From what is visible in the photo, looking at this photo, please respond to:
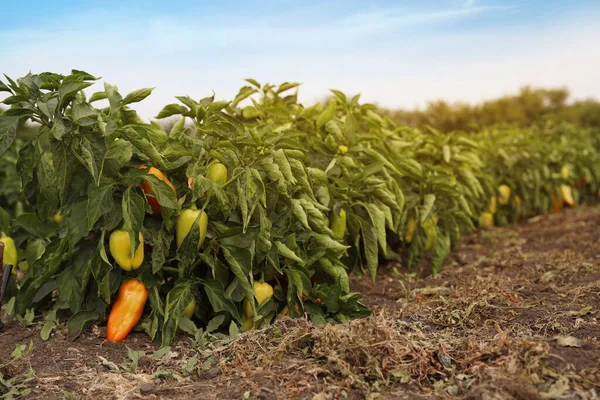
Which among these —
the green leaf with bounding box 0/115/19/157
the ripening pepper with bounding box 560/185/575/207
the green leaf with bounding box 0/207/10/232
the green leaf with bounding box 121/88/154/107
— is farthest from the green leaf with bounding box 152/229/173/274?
the ripening pepper with bounding box 560/185/575/207

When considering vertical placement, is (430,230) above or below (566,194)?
above

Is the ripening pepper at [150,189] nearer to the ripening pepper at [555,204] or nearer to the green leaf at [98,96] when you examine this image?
the green leaf at [98,96]

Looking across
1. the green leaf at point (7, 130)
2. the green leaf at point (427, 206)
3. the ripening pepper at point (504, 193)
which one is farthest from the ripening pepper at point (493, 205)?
the green leaf at point (7, 130)

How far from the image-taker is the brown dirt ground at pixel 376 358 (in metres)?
2.17

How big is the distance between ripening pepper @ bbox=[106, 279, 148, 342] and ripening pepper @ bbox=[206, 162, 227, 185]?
587 mm

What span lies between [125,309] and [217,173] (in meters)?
0.75

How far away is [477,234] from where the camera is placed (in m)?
6.30

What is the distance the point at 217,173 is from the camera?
2.92 meters

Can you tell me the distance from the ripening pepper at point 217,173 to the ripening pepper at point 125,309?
59 cm

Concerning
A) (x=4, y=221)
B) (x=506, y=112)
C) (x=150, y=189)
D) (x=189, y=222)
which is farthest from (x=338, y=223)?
(x=506, y=112)

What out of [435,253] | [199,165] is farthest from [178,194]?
[435,253]

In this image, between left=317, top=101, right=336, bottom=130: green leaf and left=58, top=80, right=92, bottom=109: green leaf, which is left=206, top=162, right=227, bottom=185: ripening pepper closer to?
left=58, top=80, right=92, bottom=109: green leaf

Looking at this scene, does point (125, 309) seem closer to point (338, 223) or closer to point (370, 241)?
point (338, 223)

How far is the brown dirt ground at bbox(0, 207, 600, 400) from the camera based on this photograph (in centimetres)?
217
